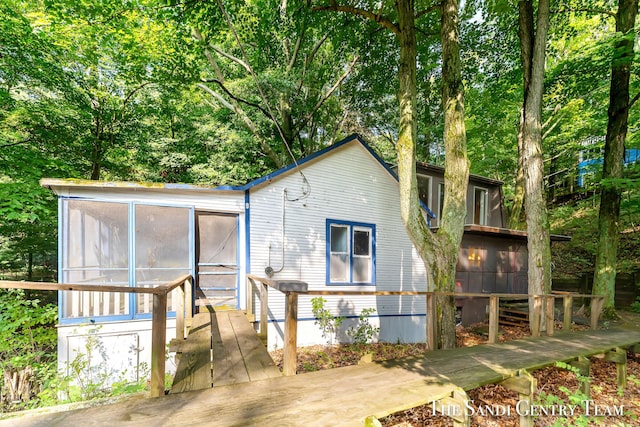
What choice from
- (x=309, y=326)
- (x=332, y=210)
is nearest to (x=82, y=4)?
(x=332, y=210)

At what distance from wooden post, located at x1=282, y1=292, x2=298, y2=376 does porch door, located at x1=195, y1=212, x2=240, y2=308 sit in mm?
3697

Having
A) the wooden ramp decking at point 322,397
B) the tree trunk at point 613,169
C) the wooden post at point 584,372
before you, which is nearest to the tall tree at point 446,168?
the wooden ramp decking at point 322,397

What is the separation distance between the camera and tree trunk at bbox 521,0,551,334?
652 centimetres

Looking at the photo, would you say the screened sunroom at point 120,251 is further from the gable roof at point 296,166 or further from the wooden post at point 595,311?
the wooden post at point 595,311

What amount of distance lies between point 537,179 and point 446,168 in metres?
2.90

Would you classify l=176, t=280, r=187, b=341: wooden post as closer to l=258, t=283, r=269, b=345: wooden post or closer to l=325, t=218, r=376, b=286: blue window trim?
l=258, t=283, r=269, b=345: wooden post

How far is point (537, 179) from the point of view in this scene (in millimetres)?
6578

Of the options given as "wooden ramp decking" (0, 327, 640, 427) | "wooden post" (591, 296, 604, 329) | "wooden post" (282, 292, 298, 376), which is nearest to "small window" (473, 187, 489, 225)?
"wooden post" (591, 296, 604, 329)

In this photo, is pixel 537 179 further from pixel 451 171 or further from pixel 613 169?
pixel 613 169

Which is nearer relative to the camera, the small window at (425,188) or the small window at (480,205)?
the small window at (425,188)

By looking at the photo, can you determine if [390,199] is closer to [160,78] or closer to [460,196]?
[460,196]

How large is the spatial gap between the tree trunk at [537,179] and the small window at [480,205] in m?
4.68

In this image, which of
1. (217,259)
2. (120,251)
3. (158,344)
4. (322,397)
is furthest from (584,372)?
(120,251)

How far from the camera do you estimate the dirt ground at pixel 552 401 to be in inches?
136
